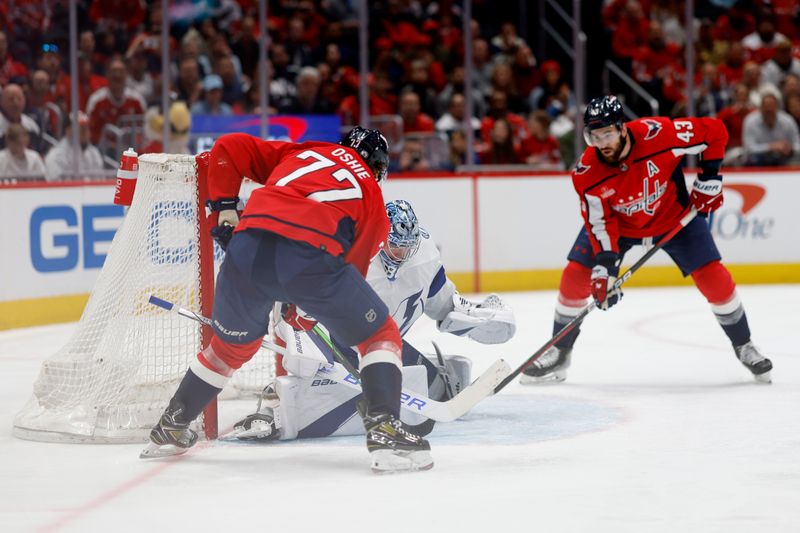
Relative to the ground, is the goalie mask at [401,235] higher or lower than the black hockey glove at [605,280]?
higher

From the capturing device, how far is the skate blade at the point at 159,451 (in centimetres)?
338

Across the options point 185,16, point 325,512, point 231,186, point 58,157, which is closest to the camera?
point 325,512

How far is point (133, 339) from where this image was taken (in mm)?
3697

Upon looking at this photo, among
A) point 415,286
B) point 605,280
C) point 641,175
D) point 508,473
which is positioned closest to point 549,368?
point 605,280

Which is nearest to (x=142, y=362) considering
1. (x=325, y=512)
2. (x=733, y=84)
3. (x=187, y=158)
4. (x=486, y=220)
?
(x=187, y=158)

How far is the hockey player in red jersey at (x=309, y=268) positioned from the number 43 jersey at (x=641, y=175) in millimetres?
1382

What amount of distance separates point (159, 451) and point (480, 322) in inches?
41.9

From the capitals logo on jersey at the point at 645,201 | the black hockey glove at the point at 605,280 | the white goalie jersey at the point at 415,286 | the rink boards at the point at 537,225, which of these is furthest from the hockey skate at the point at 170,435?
the rink boards at the point at 537,225

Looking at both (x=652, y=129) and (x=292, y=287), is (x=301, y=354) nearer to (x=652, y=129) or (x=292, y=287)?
(x=292, y=287)

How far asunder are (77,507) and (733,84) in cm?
723

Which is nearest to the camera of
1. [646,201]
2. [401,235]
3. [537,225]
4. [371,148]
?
[371,148]

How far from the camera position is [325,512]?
2793mm

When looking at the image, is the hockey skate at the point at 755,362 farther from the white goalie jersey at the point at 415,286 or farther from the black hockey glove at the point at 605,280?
the white goalie jersey at the point at 415,286

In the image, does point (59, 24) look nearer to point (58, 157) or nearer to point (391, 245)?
point (58, 157)
